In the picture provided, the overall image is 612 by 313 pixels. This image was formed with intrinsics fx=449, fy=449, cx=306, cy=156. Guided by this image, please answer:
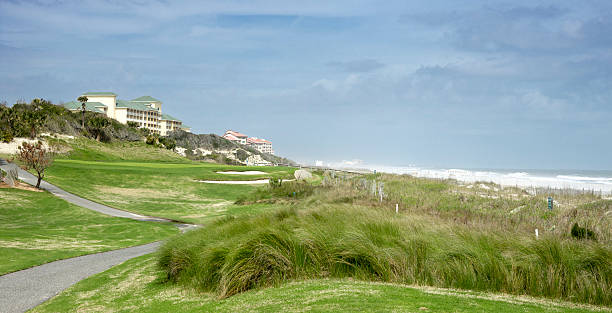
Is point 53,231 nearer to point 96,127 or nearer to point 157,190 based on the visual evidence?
point 157,190

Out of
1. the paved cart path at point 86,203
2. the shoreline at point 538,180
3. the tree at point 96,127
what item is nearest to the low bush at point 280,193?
the paved cart path at point 86,203

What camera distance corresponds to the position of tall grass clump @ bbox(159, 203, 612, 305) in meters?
7.89

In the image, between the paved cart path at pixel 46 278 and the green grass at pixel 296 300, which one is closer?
the green grass at pixel 296 300

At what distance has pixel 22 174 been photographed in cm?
4059

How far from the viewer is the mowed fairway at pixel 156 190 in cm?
3412

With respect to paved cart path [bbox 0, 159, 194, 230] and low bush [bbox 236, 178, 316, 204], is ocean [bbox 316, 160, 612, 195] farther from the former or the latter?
paved cart path [bbox 0, 159, 194, 230]

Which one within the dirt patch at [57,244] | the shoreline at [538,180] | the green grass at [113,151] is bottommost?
the dirt patch at [57,244]

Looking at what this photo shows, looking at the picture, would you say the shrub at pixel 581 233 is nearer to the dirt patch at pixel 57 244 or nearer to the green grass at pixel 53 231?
the green grass at pixel 53 231

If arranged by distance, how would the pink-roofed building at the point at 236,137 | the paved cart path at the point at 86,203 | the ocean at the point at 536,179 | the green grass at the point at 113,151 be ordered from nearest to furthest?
1. the paved cart path at the point at 86,203
2. the ocean at the point at 536,179
3. the green grass at the point at 113,151
4. the pink-roofed building at the point at 236,137

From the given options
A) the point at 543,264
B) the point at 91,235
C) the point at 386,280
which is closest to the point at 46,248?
the point at 91,235

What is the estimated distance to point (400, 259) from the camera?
8922mm

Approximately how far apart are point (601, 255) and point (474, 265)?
7.05 feet

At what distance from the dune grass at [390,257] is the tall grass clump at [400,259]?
0.06 feet

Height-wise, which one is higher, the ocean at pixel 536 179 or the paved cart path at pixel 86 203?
the ocean at pixel 536 179
